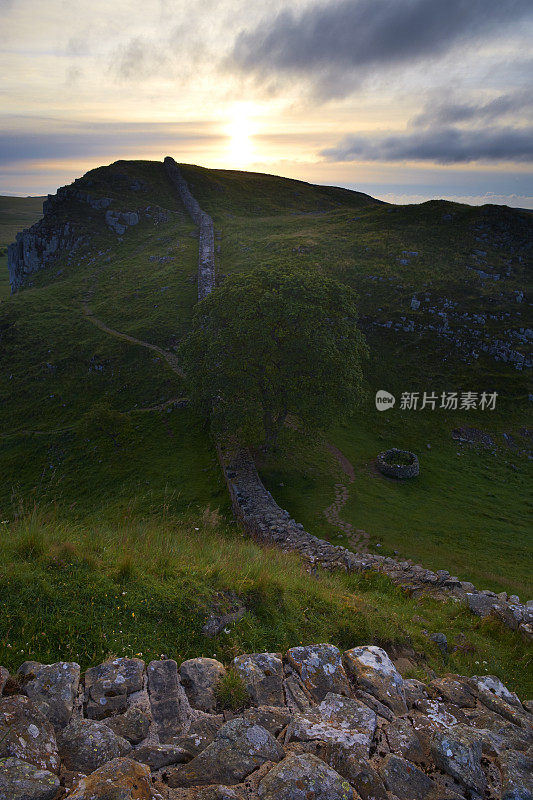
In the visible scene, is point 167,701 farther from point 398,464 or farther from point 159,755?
point 398,464

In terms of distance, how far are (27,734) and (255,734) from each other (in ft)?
8.10

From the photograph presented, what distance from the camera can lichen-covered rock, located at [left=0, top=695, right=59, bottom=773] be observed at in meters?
3.95

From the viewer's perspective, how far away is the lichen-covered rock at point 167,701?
4.93 m

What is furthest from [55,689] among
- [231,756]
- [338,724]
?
[338,724]

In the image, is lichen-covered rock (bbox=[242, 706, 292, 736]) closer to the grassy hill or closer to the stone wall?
the grassy hill

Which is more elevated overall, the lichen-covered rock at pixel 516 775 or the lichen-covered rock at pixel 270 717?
the lichen-covered rock at pixel 270 717

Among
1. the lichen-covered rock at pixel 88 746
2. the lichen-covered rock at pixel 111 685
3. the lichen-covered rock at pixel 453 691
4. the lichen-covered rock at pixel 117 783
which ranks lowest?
the lichen-covered rock at pixel 453 691

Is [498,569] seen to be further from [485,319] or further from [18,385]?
[18,385]

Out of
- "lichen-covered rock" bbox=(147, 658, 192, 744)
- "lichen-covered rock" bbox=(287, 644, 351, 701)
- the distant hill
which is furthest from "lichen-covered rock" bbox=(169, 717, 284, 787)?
the distant hill

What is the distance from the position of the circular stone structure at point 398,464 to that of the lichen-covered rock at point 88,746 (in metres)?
24.3

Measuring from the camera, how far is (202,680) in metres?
5.65

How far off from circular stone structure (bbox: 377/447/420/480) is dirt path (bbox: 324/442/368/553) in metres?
2.23

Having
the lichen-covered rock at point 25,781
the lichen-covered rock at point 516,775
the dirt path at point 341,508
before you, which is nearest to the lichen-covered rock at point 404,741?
the lichen-covered rock at point 516,775

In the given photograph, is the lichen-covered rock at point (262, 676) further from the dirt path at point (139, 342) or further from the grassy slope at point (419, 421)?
the dirt path at point (139, 342)
